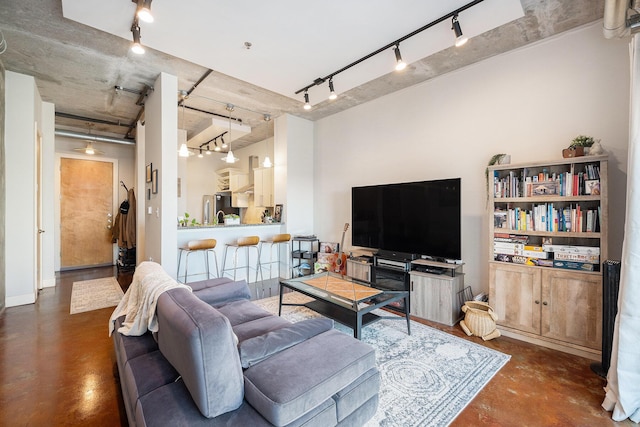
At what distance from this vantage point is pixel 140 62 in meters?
3.39

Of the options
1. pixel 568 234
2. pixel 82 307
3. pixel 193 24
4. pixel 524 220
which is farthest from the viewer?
pixel 82 307

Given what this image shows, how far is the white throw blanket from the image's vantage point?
1733mm

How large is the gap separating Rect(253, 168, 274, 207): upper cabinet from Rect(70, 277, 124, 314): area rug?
3061mm

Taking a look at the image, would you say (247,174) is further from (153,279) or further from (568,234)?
(568,234)

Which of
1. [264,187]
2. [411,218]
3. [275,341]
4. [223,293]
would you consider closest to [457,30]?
[411,218]

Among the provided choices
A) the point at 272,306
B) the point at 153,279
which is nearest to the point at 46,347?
the point at 153,279

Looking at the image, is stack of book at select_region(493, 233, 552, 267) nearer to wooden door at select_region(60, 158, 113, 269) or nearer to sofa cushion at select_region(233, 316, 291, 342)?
sofa cushion at select_region(233, 316, 291, 342)

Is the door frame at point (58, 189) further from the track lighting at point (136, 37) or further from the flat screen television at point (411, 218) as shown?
the flat screen television at point (411, 218)

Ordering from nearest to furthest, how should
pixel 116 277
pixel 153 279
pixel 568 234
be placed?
pixel 153 279 < pixel 568 234 < pixel 116 277

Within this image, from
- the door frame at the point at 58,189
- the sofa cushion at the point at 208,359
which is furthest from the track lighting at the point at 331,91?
the door frame at the point at 58,189

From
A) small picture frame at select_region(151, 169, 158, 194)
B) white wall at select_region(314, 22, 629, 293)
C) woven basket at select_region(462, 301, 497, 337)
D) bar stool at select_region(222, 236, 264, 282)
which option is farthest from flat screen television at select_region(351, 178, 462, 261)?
small picture frame at select_region(151, 169, 158, 194)

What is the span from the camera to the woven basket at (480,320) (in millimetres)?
2852

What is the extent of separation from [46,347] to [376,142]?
4.74 m

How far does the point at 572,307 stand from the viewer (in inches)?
99.2
